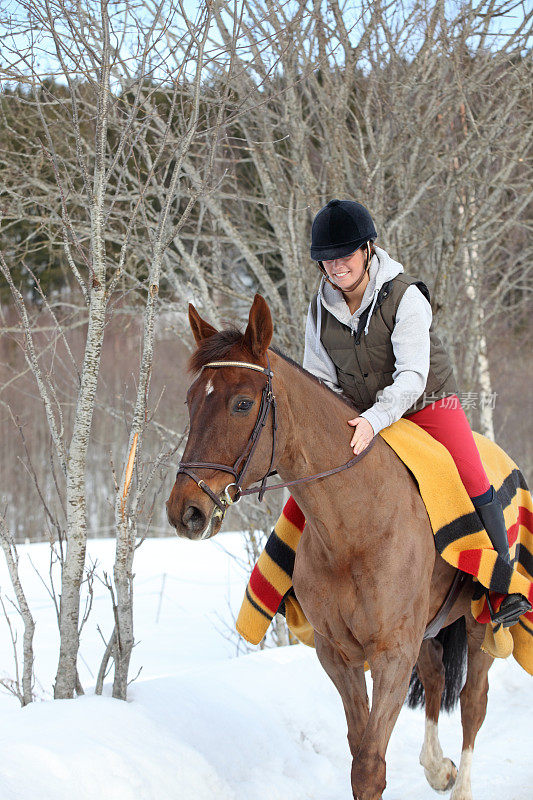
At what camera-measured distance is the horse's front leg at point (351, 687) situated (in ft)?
9.91

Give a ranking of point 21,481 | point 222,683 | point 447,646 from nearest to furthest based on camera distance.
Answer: point 222,683
point 447,646
point 21,481

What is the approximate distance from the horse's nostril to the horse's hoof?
243cm

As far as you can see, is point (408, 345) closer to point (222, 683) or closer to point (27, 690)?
point (222, 683)

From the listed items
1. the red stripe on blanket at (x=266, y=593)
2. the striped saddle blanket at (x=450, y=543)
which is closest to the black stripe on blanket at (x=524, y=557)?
the striped saddle blanket at (x=450, y=543)

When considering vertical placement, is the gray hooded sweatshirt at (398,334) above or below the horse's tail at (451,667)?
above

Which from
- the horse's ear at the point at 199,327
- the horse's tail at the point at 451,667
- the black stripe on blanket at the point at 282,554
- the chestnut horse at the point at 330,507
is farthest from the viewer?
the horse's tail at the point at 451,667

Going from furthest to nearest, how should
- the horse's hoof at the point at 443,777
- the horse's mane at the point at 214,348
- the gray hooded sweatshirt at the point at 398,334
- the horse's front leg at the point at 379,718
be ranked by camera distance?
the horse's hoof at the point at 443,777, the gray hooded sweatshirt at the point at 398,334, the horse's front leg at the point at 379,718, the horse's mane at the point at 214,348

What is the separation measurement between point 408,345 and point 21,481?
13823 millimetres

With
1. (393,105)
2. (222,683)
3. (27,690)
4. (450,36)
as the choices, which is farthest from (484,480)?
(450,36)

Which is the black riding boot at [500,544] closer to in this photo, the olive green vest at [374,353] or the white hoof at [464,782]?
the olive green vest at [374,353]

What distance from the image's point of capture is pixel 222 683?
4.05 m

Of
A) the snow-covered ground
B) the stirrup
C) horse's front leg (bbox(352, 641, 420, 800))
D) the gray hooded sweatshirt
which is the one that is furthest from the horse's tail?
the gray hooded sweatshirt

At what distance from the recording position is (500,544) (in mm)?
3182

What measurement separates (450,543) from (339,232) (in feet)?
4.52
